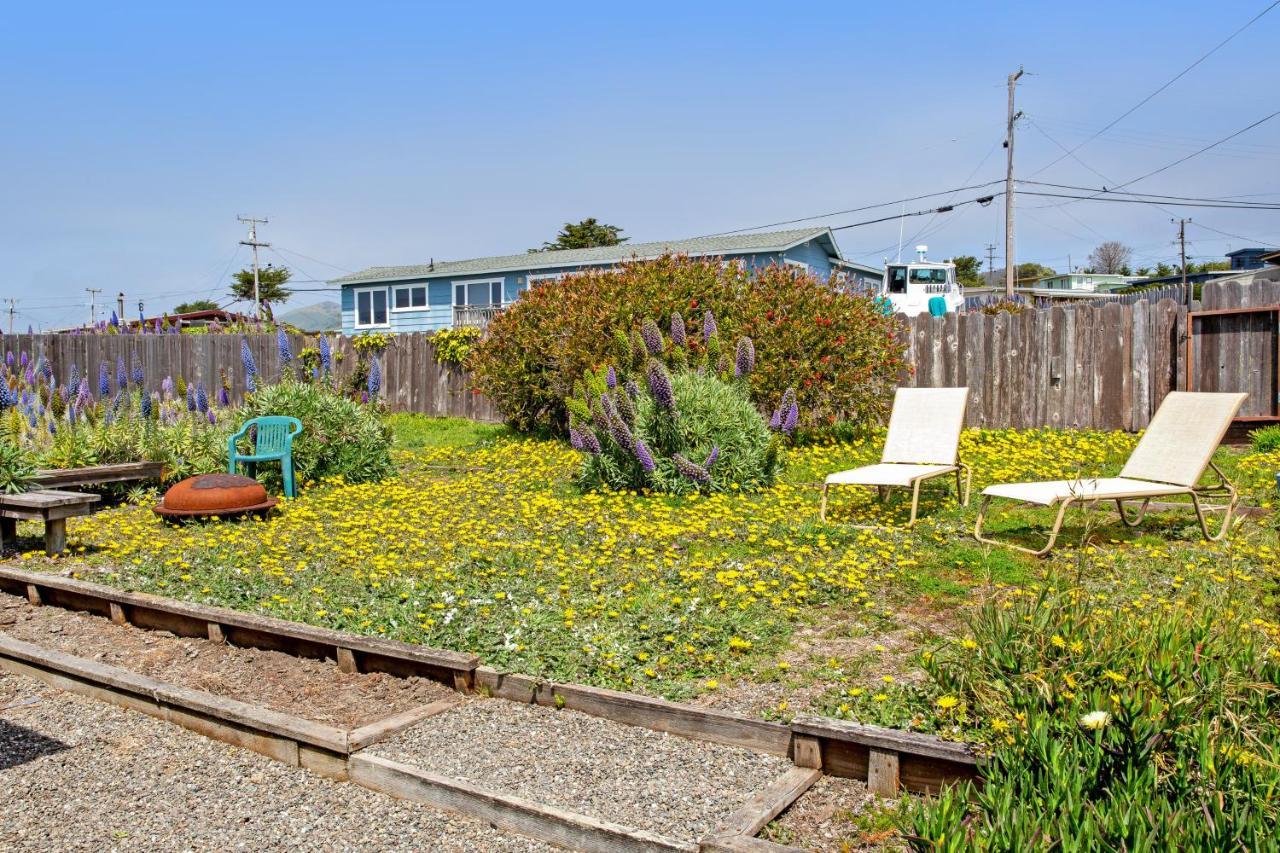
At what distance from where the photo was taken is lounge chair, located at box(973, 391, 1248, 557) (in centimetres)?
691

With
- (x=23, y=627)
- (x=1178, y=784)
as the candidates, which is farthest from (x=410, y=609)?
(x=1178, y=784)

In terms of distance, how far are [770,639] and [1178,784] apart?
248cm

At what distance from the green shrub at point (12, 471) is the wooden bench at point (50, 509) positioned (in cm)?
16

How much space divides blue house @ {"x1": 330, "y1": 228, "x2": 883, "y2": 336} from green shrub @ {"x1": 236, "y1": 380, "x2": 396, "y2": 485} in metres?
19.9

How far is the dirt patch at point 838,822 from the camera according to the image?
3.18 m

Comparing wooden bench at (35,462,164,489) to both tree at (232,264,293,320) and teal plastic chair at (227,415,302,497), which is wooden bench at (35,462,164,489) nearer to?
teal plastic chair at (227,415,302,497)

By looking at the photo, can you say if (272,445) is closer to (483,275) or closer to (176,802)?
(176,802)

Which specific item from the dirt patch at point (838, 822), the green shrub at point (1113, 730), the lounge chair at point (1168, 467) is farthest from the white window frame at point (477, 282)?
the dirt patch at point (838, 822)

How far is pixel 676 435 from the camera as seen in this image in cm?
974

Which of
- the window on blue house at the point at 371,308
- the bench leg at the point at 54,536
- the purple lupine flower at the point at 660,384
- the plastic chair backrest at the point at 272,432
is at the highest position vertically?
the window on blue house at the point at 371,308

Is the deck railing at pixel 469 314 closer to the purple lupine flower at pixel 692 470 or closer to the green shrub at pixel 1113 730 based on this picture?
the purple lupine flower at pixel 692 470

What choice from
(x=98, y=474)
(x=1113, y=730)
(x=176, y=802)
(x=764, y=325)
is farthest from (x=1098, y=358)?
(x=176, y=802)

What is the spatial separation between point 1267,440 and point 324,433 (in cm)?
1050

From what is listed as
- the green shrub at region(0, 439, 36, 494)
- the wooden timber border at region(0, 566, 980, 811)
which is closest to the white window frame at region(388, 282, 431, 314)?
the green shrub at region(0, 439, 36, 494)
